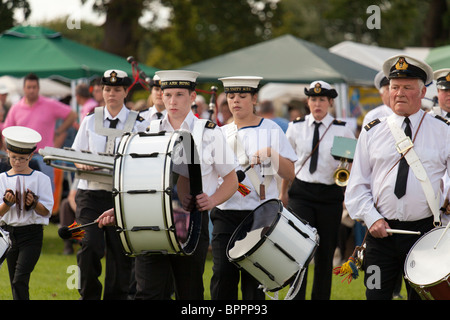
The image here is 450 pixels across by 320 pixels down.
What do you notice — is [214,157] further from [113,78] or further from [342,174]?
[342,174]

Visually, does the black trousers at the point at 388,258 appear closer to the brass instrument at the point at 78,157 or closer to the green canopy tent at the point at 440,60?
the brass instrument at the point at 78,157

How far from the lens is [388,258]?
6223 millimetres

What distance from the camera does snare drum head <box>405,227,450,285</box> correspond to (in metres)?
5.71

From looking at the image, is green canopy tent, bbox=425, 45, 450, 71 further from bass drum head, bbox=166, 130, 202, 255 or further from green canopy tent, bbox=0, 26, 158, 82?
bass drum head, bbox=166, 130, 202, 255

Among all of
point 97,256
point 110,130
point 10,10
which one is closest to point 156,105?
point 110,130

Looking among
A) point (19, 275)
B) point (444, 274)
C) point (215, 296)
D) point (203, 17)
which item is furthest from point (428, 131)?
point (203, 17)

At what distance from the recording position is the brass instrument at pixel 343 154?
28.8 feet

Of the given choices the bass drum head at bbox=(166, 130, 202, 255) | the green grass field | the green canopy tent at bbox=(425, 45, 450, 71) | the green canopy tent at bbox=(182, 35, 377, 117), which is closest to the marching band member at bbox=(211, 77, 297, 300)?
the bass drum head at bbox=(166, 130, 202, 255)

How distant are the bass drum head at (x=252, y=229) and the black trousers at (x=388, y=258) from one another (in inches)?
33.8

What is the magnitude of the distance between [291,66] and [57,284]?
685cm

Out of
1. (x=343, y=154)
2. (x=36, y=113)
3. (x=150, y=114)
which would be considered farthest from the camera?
(x=36, y=113)

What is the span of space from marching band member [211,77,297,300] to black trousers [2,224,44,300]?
63.7 inches

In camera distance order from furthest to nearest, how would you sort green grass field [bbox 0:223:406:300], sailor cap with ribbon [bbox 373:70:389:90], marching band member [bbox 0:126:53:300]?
sailor cap with ribbon [bbox 373:70:389:90] < green grass field [bbox 0:223:406:300] < marching band member [bbox 0:126:53:300]
